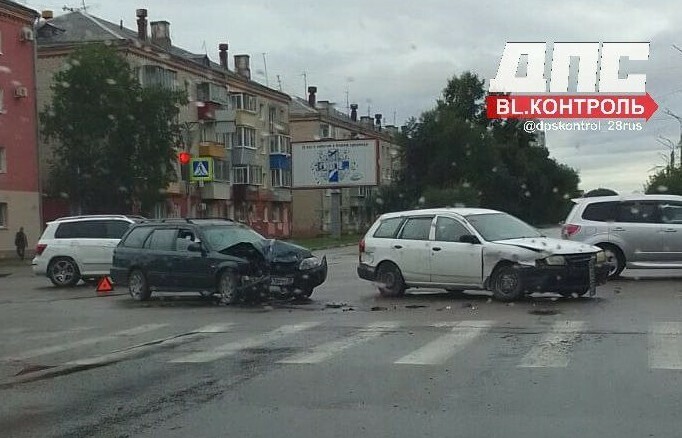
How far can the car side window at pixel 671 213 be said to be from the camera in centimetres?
1810

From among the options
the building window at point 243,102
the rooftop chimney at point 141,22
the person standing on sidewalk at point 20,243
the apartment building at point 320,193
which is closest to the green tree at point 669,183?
the apartment building at point 320,193

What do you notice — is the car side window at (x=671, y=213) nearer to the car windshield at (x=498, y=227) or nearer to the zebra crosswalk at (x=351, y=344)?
the car windshield at (x=498, y=227)

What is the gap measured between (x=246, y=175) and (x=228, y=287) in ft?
179

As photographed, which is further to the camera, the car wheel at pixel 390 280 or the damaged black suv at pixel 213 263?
the car wheel at pixel 390 280

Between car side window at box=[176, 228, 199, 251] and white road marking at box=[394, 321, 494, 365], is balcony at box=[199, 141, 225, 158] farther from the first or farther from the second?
white road marking at box=[394, 321, 494, 365]

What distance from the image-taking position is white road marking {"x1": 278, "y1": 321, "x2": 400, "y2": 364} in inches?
396

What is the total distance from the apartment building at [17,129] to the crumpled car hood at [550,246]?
3404cm

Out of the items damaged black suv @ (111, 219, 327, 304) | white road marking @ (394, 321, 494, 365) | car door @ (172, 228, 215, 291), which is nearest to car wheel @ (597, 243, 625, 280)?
damaged black suv @ (111, 219, 327, 304)

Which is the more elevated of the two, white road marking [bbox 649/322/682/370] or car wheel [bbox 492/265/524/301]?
car wheel [bbox 492/265/524/301]

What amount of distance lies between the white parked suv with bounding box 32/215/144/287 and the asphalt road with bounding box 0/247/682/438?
713 centimetres

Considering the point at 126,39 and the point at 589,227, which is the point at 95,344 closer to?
the point at 589,227

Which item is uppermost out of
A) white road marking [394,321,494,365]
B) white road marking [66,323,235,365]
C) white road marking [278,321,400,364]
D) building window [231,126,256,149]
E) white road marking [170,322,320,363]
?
building window [231,126,256,149]

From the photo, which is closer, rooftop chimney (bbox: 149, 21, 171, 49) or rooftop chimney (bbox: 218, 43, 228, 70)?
rooftop chimney (bbox: 149, 21, 171, 49)

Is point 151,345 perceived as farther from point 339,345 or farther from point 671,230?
point 671,230
